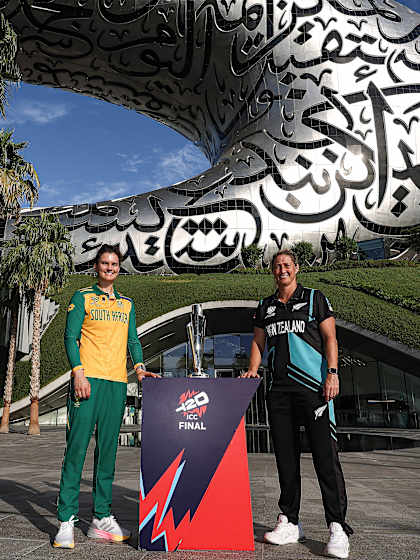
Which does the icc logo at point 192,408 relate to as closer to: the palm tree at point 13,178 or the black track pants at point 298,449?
the black track pants at point 298,449

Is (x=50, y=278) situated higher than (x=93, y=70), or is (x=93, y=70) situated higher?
(x=93, y=70)

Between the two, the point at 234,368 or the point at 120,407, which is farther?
the point at 234,368

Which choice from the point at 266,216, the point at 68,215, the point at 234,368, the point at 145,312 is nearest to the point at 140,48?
the point at 68,215

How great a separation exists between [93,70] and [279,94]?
596 inches

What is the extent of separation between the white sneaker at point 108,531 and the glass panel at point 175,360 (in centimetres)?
2294

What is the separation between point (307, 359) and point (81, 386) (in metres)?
1.73

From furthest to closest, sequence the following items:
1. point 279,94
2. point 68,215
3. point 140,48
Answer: point 140,48, point 279,94, point 68,215

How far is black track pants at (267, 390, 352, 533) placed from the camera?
3.25m

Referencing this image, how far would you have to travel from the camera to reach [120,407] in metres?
3.62

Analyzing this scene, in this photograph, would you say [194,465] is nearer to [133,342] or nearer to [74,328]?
[133,342]

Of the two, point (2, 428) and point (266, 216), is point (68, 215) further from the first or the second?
point (2, 428)

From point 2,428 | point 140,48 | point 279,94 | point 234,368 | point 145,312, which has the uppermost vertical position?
point 140,48

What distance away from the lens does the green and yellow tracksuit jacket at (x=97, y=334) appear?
3537 mm

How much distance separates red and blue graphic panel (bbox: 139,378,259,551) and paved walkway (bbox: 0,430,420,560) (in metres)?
0.14
